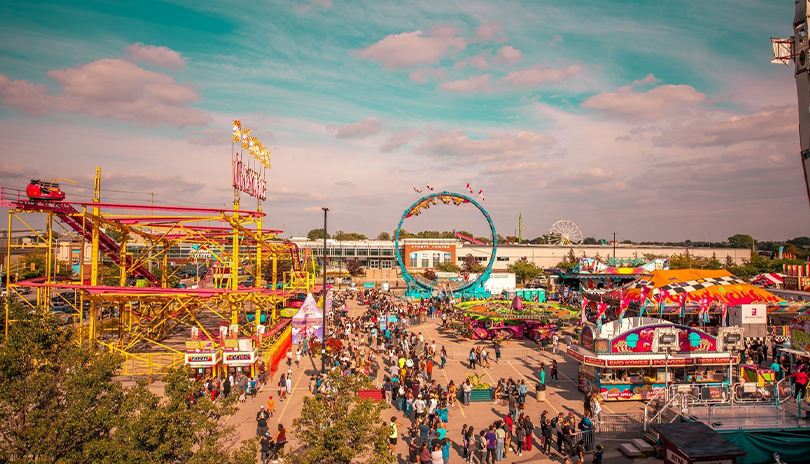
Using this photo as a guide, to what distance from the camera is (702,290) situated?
29.2m

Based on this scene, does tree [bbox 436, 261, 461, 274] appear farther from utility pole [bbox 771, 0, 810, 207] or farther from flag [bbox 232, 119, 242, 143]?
utility pole [bbox 771, 0, 810, 207]

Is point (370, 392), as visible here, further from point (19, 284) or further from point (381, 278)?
point (381, 278)

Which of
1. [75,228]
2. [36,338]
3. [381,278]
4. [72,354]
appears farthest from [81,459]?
[381,278]

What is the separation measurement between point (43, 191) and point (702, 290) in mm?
34950

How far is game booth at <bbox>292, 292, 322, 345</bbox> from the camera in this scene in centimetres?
3164

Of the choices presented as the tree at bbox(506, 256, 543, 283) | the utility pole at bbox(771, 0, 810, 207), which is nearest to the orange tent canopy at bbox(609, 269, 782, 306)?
the utility pole at bbox(771, 0, 810, 207)

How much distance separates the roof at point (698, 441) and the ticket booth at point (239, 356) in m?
16.8

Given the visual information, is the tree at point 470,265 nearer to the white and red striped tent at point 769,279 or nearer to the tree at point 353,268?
the tree at point 353,268

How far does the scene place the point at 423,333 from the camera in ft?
123

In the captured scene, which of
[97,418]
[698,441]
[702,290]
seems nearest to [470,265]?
[702,290]

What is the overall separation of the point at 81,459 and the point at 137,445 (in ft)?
6.15

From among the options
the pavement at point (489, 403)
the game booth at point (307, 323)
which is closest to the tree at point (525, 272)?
the pavement at point (489, 403)

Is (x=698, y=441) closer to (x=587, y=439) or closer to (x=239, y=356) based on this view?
(x=587, y=439)

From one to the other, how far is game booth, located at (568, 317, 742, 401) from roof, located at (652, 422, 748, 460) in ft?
21.8
